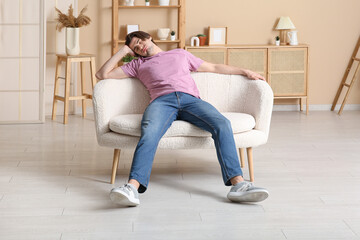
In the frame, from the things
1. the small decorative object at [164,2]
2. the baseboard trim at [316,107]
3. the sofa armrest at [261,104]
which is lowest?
the baseboard trim at [316,107]

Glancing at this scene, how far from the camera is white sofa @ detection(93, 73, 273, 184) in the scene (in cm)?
361

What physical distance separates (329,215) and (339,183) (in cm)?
67

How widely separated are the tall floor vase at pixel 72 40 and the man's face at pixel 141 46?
214 centimetres

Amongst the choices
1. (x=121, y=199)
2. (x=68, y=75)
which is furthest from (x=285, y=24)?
(x=121, y=199)

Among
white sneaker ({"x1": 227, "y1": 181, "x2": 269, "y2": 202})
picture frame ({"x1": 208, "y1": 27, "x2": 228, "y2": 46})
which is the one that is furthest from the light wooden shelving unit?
white sneaker ({"x1": 227, "y1": 181, "x2": 269, "y2": 202})

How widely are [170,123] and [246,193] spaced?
676mm

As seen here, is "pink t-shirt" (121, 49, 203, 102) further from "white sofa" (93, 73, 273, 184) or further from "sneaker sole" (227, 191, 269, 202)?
"sneaker sole" (227, 191, 269, 202)

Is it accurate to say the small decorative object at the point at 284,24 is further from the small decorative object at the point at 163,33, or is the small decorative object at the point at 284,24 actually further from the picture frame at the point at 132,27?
the picture frame at the point at 132,27

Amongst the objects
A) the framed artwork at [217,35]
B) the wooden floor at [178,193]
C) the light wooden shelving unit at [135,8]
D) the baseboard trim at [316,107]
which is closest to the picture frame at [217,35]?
the framed artwork at [217,35]

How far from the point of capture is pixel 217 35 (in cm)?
663

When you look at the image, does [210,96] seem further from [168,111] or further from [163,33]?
[163,33]

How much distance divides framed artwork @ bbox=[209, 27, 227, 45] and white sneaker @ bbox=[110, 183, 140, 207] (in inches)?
144

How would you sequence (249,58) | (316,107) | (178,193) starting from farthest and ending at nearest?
(316,107), (249,58), (178,193)

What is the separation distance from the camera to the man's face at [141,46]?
156 inches
